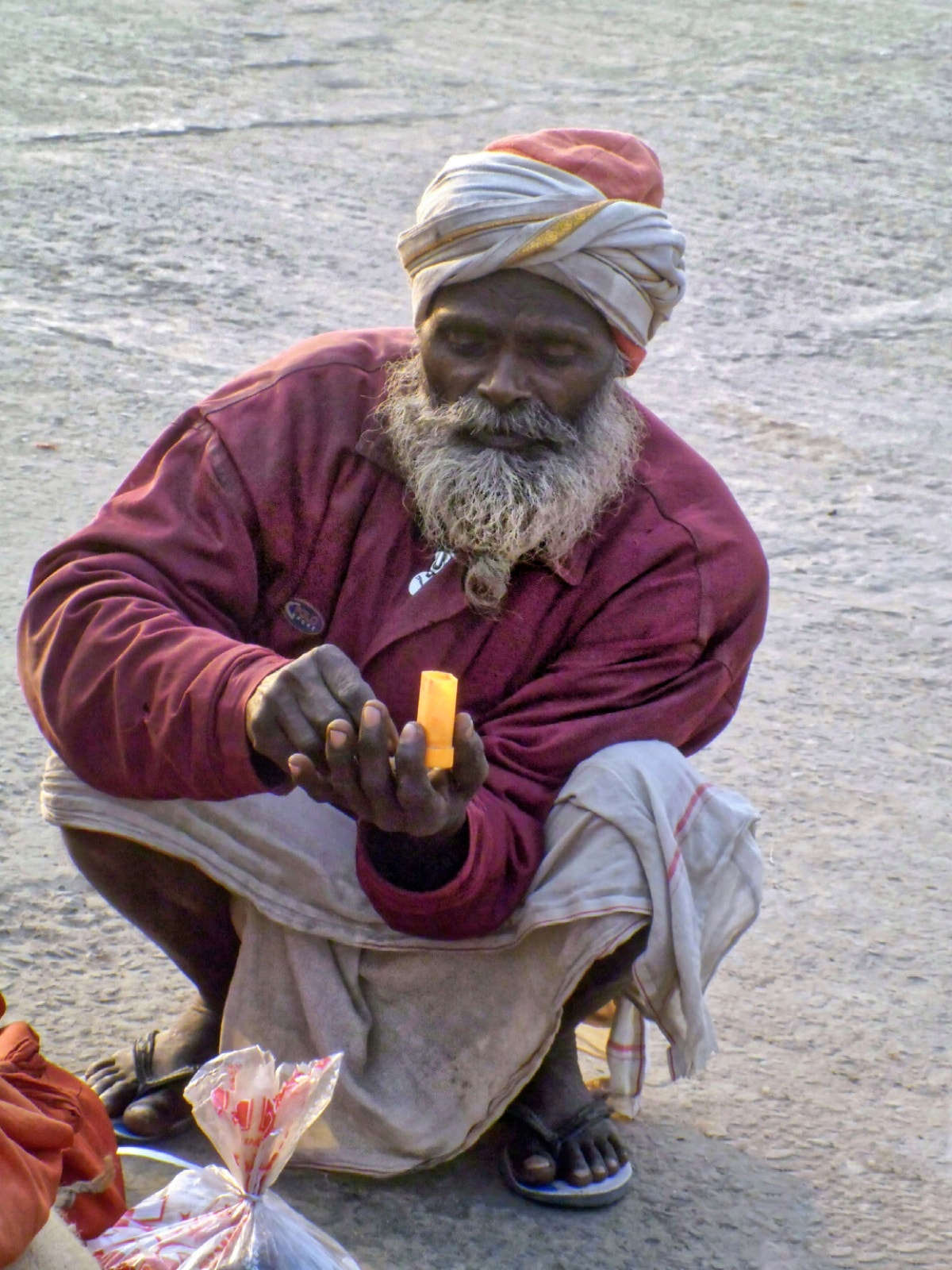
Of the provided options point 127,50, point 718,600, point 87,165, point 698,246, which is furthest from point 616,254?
point 127,50

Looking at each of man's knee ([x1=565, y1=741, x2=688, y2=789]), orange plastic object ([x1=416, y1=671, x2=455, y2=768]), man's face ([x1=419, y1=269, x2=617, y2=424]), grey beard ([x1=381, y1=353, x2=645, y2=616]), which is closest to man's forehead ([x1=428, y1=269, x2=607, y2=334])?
man's face ([x1=419, y1=269, x2=617, y2=424])

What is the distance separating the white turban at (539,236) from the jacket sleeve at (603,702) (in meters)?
0.52

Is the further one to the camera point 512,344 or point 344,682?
point 512,344

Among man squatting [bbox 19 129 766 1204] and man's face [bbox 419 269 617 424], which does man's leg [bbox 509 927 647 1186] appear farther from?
man's face [bbox 419 269 617 424]

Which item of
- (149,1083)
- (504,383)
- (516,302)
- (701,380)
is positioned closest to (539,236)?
(516,302)

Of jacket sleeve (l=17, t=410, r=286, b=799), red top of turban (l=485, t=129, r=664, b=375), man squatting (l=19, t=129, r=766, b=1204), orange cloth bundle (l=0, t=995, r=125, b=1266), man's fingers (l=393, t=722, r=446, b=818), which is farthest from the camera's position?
red top of turban (l=485, t=129, r=664, b=375)

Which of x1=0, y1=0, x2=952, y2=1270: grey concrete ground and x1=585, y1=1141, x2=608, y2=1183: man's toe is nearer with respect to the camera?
x1=585, y1=1141, x2=608, y2=1183: man's toe

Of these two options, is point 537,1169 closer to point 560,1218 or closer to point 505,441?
point 560,1218

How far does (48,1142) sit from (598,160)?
73.3 inches

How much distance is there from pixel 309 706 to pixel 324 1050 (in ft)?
2.20

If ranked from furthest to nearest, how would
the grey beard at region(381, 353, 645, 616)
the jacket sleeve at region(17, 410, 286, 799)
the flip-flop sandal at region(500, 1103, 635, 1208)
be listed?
the grey beard at region(381, 353, 645, 616) < the flip-flop sandal at region(500, 1103, 635, 1208) < the jacket sleeve at region(17, 410, 286, 799)

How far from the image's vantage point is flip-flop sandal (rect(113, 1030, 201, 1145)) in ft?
8.75

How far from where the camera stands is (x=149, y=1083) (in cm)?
270

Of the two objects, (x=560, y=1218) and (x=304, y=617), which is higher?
(x=304, y=617)
